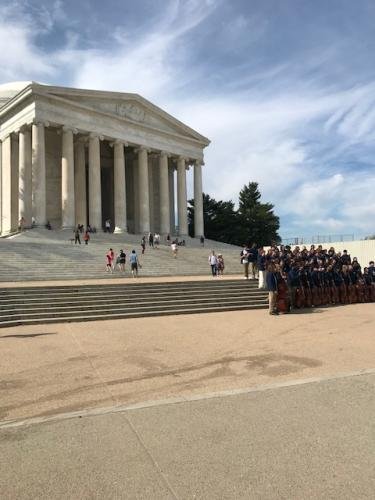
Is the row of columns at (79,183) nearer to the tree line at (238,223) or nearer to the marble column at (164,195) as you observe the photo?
the marble column at (164,195)

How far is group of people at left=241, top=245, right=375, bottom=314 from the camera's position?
669 inches

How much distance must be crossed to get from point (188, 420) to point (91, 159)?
145 ft

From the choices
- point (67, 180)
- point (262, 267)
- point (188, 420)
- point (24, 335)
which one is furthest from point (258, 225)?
point (188, 420)

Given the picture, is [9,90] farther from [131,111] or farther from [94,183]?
[94,183]

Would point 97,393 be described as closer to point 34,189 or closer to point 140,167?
point 34,189

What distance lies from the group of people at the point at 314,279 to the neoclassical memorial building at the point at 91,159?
28.7 meters

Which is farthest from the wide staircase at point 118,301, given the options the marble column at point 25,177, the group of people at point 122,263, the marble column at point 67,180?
the marble column at point 25,177

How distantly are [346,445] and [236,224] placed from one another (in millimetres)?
60394

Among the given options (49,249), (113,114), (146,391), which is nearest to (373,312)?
(146,391)

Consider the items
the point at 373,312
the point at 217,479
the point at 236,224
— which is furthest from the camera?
the point at 236,224

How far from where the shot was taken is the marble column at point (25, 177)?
4350 centimetres

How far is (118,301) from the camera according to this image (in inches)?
658

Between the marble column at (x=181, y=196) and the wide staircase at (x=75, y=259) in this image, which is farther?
the marble column at (x=181, y=196)

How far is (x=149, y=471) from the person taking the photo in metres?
3.92
